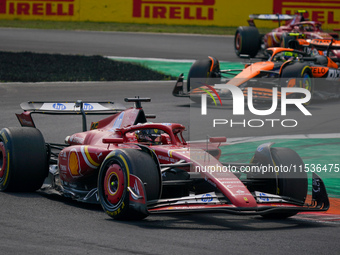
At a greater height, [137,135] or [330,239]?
[137,135]

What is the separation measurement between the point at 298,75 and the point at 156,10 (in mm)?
17809

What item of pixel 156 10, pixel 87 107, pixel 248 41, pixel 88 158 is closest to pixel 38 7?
pixel 156 10

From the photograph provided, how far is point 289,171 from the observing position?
7789 millimetres

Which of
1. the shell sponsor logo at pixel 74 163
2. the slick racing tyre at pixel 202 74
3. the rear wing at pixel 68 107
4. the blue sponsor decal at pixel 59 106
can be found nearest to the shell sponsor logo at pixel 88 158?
the shell sponsor logo at pixel 74 163

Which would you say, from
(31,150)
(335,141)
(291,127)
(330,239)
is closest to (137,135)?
(31,150)

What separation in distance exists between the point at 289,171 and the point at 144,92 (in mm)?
10818

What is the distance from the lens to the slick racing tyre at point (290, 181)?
775cm

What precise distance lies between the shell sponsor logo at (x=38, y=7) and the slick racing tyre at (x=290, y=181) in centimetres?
2649

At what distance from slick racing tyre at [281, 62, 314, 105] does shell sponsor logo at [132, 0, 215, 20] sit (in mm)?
16720

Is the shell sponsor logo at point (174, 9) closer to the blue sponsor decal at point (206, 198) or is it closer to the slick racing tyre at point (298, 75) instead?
the slick racing tyre at point (298, 75)

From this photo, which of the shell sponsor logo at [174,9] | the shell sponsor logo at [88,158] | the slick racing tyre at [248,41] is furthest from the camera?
the shell sponsor logo at [174,9]

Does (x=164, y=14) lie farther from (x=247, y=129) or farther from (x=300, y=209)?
(x=300, y=209)

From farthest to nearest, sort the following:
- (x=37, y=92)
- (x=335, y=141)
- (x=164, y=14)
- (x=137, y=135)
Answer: (x=164, y=14), (x=37, y=92), (x=335, y=141), (x=137, y=135)

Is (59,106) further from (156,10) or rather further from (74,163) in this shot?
(156,10)
